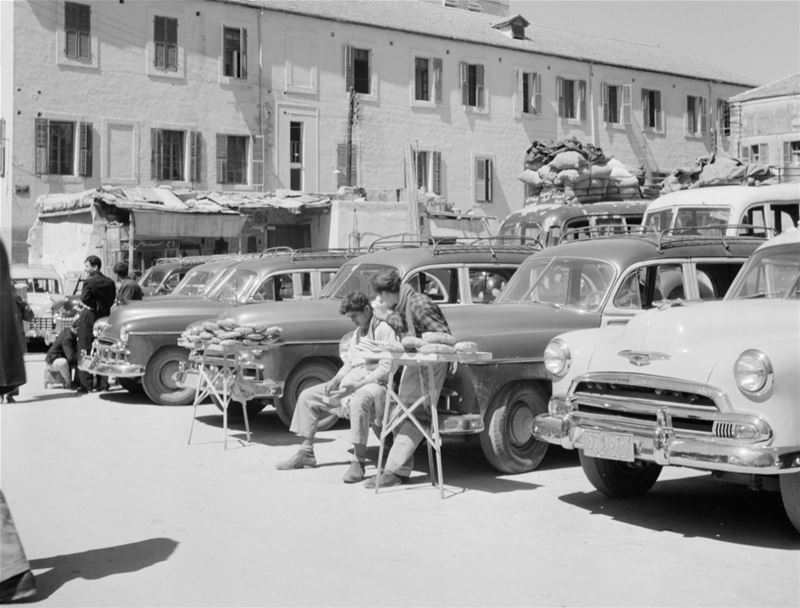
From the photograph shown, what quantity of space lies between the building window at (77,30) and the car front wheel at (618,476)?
30070 mm

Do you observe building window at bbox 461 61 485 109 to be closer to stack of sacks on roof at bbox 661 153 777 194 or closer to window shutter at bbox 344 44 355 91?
window shutter at bbox 344 44 355 91

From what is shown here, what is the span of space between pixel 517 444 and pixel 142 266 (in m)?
23.2

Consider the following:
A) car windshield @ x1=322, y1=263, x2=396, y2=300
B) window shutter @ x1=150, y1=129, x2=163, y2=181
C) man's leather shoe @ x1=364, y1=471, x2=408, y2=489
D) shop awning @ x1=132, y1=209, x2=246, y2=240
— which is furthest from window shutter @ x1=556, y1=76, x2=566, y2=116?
man's leather shoe @ x1=364, y1=471, x2=408, y2=489

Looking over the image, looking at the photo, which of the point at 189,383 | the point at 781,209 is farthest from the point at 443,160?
the point at 189,383

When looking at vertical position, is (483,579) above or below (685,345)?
below

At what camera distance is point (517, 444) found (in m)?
9.04

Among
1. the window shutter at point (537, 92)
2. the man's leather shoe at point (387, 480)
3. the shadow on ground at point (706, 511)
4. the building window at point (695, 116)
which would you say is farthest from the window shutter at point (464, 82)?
the man's leather shoe at point (387, 480)

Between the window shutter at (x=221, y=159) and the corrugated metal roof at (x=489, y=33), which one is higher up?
the corrugated metal roof at (x=489, y=33)

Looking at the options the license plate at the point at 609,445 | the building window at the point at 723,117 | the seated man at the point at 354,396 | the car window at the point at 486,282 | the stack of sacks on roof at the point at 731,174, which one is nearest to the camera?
the license plate at the point at 609,445

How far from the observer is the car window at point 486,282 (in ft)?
38.3

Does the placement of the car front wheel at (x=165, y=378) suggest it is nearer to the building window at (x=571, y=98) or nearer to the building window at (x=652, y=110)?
the building window at (x=571, y=98)

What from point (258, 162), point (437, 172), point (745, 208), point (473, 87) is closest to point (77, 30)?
point (258, 162)

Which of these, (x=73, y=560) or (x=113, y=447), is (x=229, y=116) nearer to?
(x=113, y=447)

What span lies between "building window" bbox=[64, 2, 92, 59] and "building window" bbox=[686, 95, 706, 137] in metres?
28.6
